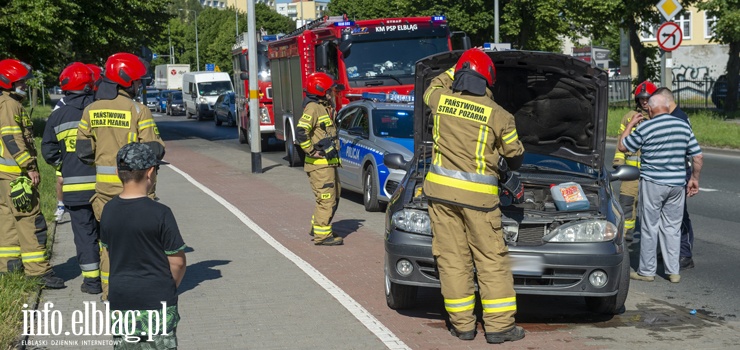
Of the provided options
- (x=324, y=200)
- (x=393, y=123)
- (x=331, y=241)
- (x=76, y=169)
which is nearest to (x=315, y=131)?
(x=324, y=200)

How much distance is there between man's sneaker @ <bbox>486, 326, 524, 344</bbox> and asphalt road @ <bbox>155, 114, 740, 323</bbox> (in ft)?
2.88

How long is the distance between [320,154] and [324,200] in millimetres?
500

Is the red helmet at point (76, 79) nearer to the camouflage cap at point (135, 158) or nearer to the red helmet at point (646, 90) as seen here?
the camouflage cap at point (135, 158)

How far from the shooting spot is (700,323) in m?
7.41

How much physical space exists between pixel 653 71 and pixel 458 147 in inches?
1480

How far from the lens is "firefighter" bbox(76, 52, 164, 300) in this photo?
7473mm

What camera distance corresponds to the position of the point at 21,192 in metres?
8.16

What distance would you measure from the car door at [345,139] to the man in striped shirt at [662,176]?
20.7 feet

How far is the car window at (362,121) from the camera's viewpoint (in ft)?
47.6

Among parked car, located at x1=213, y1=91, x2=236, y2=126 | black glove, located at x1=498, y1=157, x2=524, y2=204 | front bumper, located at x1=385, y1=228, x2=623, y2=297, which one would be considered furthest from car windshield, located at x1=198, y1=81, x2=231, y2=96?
black glove, located at x1=498, y1=157, x2=524, y2=204

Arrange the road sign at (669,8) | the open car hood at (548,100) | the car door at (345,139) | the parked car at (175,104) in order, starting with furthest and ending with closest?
1. the parked car at (175,104)
2. the road sign at (669,8)
3. the car door at (345,139)
4. the open car hood at (548,100)

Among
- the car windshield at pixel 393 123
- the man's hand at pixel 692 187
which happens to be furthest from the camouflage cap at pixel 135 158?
the car windshield at pixel 393 123

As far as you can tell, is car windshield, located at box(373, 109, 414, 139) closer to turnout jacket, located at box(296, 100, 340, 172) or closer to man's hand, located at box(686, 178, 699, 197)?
turnout jacket, located at box(296, 100, 340, 172)

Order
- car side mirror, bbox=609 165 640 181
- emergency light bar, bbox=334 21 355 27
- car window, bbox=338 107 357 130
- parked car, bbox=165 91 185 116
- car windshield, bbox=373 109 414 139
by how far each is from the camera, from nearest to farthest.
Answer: car side mirror, bbox=609 165 640 181
car windshield, bbox=373 109 414 139
car window, bbox=338 107 357 130
emergency light bar, bbox=334 21 355 27
parked car, bbox=165 91 185 116
